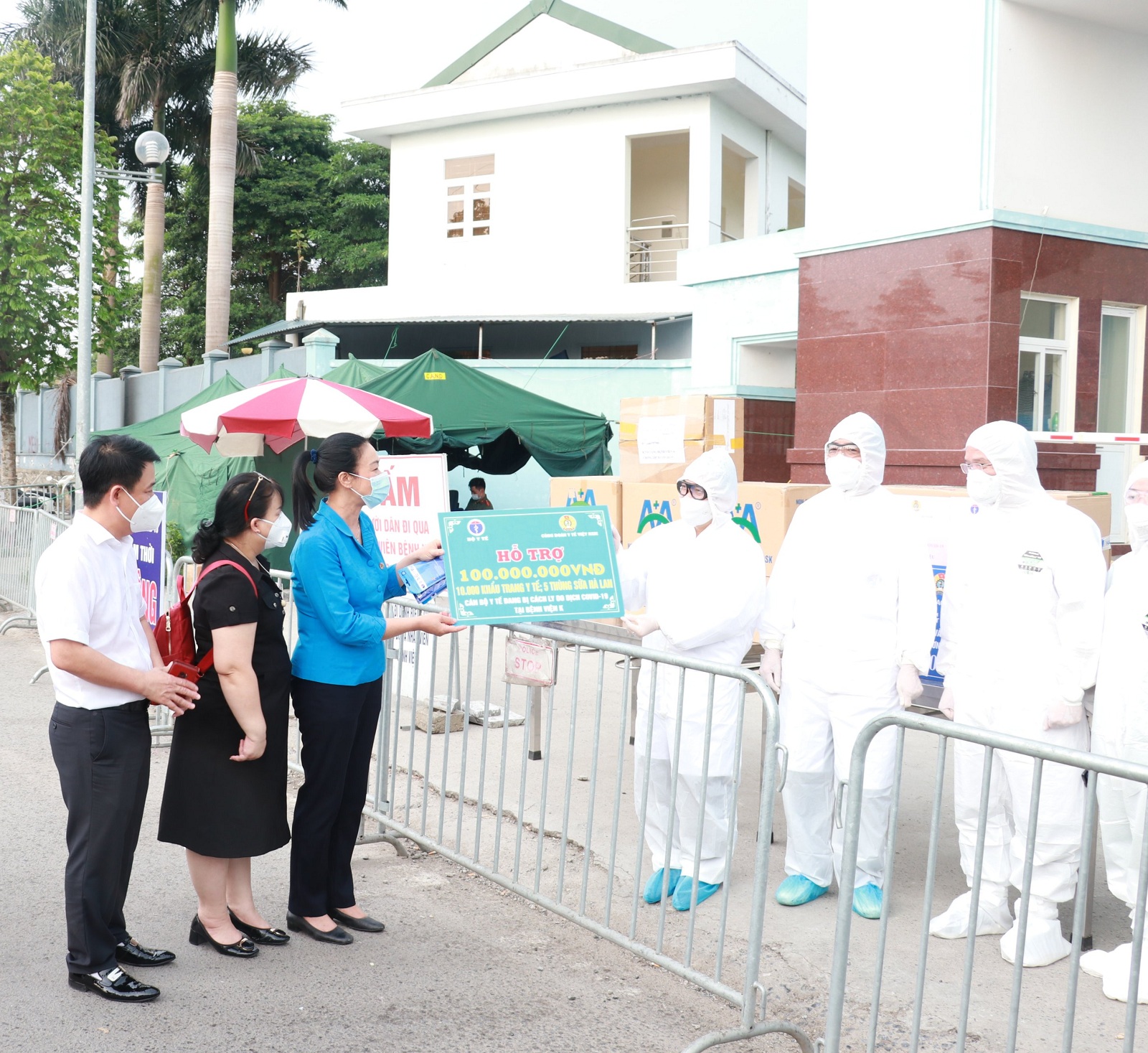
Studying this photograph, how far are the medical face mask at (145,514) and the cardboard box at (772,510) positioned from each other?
4.25 metres

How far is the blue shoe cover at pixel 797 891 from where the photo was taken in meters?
4.63

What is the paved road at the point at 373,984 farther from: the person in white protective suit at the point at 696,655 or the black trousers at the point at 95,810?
the person in white protective suit at the point at 696,655

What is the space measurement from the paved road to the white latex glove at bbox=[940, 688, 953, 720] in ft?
4.87

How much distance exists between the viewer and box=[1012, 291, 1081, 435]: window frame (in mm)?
10344

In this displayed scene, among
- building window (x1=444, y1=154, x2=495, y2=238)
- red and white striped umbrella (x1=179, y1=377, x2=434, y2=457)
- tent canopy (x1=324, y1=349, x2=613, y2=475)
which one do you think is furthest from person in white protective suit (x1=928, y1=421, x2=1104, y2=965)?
building window (x1=444, y1=154, x2=495, y2=238)

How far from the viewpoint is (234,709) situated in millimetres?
3801

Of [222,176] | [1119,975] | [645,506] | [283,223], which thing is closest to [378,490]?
[1119,975]

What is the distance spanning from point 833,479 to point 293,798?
3.45m

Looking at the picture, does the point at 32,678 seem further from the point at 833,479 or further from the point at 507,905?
the point at 833,479

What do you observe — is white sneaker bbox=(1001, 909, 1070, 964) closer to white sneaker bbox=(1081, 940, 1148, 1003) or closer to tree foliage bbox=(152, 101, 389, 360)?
white sneaker bbox=(1081, 940, 1148, 1003)

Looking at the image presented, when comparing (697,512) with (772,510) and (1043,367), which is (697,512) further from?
(1043,367)

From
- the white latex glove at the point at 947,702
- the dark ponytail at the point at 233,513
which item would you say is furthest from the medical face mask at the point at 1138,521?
the dark ponytail at the point at 233,513

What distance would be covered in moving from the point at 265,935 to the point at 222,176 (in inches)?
921

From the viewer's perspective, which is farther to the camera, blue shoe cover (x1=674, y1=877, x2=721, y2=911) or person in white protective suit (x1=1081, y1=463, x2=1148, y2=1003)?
blue shoe cover (x1=674, y1=877, x2=721, y2=911)
